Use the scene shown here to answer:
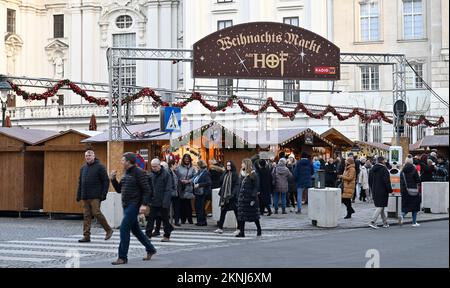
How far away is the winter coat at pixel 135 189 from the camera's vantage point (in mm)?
12945

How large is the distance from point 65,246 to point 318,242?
517cm

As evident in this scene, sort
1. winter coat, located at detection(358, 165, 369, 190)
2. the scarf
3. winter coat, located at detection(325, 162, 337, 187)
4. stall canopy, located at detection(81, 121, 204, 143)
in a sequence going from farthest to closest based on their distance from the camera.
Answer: winter coat, located at detection(358, 165, 369, 190) < winter coat, located at detection(325, 162, 337, 187) < stall canopy, located at detection(81, 121, 204, 143) < the scarf

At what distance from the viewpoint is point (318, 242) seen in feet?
52.1

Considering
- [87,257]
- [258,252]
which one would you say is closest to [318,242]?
[258,252]

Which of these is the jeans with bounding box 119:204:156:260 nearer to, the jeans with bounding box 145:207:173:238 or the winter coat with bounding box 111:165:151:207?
the winter coat with bounding box 111:165:151:207

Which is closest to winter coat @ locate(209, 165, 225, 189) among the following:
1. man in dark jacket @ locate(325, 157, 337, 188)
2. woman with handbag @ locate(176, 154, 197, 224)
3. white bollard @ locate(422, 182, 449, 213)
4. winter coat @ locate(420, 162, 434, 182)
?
woman with handbag @ locate(176, 154, 197, 224)

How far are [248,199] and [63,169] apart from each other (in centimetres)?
841

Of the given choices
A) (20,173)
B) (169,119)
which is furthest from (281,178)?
(20,173)

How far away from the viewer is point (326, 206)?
2028cm

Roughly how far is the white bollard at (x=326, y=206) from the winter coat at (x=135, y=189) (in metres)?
8.03

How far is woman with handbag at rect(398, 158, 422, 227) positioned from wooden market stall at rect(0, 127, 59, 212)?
11118mm

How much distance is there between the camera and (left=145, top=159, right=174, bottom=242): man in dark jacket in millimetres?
16984
